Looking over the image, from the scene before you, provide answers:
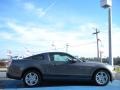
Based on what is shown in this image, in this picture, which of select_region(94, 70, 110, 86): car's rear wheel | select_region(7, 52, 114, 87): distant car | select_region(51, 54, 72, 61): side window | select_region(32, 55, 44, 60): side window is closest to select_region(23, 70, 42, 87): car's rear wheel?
select_region(7, 52, 114, 87): distant car

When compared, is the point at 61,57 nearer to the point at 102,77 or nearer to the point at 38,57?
the point at 38,57

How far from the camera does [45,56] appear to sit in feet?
40.8

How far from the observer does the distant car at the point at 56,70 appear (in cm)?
1210

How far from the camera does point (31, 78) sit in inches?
475

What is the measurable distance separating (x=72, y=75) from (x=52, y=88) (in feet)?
4.24

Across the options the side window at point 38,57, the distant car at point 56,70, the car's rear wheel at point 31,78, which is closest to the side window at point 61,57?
the distant car at point 56,70

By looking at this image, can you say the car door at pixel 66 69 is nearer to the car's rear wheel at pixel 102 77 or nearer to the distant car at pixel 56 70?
the distant car at pixel 56 70

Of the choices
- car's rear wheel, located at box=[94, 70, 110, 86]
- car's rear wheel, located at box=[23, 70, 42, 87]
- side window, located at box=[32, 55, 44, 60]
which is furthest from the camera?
side window, located at box=[32, 55, 44, 60]

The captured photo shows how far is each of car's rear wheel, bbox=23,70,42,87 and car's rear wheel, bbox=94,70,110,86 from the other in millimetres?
2254

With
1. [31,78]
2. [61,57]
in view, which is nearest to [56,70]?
[61,57]

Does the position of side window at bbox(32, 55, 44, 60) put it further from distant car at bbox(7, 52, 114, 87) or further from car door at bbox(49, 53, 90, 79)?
car door at bbox(49, 53, 90, 79)

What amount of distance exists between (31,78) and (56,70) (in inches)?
40.4

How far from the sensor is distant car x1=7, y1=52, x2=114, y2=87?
12.1m

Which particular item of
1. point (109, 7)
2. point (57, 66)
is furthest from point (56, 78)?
point (109, 7)
